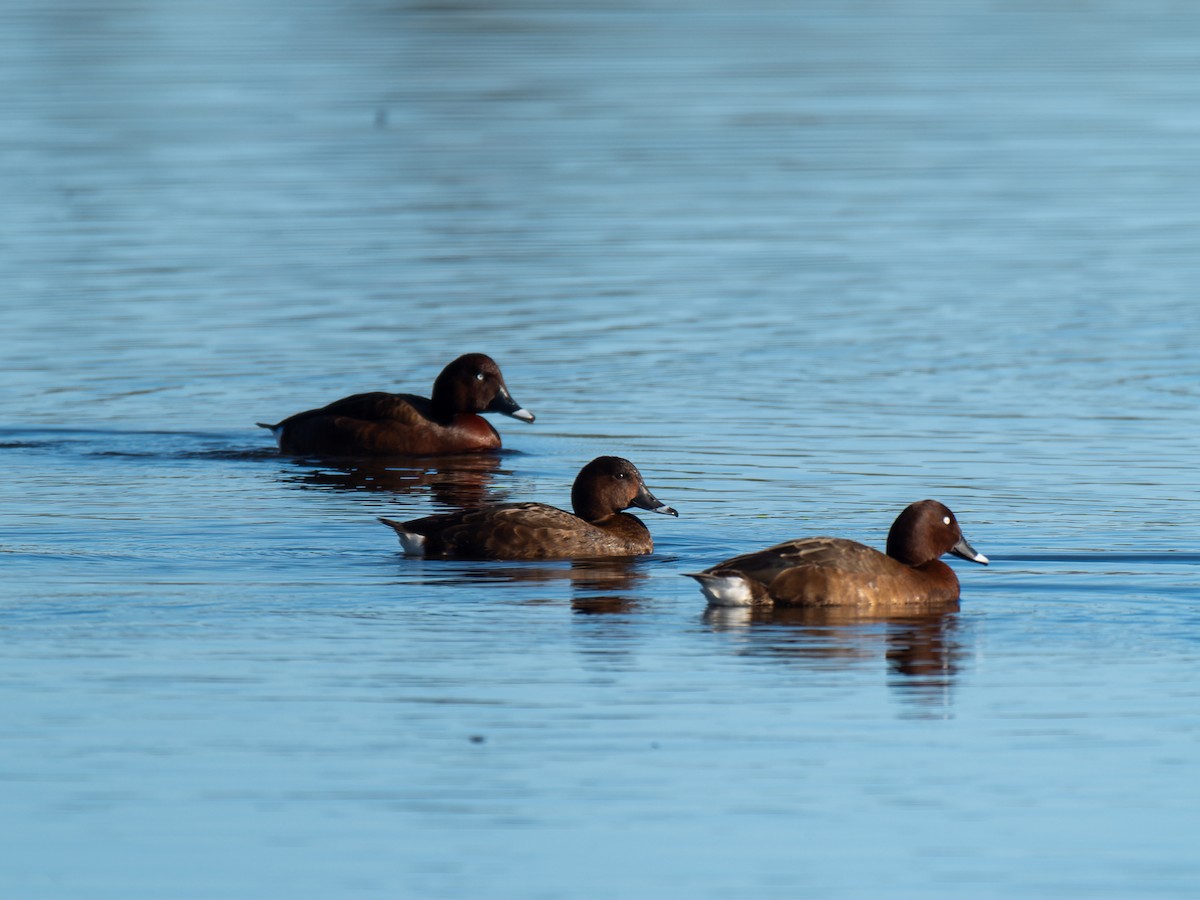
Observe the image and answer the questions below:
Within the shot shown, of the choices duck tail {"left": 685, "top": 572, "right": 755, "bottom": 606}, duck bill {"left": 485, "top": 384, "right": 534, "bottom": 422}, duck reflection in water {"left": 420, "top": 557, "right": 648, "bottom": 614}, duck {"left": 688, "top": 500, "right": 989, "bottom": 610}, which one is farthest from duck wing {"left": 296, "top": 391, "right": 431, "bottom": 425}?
duck tail {"left": 685, "top": 572, "right": 755, "bottom": 606}

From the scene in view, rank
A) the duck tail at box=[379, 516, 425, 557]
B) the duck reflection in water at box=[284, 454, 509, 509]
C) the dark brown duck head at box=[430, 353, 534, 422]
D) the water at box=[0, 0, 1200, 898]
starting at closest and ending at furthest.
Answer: the water at box=[0, 0, 1200, 898]
the duck tail at box=[379, 516, 425, 557]
the duck reflection in water at box=[284, 454, 509, 509]
the dark brown duck head at box=[430, 353, 534, 422]

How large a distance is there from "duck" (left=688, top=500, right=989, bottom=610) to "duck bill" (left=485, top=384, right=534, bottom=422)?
19.6ft

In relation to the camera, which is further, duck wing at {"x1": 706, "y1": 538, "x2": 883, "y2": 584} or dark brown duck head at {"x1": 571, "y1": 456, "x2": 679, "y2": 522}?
dark brown duck head at {"x1": 571, "y1": 456, "x2": 679, "y2": 522}

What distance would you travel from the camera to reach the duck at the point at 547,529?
525 inches

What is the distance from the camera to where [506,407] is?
59.3 ft

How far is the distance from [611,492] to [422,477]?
3.43 metres

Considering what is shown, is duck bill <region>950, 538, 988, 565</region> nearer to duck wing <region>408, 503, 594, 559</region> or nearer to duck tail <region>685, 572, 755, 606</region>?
duck tail <region>685, 572, 755, 606</region>

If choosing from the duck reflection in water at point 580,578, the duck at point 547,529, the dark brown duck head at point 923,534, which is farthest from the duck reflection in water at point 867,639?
the duck at point 547,529

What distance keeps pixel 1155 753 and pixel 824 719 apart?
4.36ft

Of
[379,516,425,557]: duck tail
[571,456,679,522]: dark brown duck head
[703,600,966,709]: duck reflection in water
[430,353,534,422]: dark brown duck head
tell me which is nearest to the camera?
[703,600,966,709]: duck reflection in water

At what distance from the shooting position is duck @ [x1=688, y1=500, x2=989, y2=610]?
11922 mm

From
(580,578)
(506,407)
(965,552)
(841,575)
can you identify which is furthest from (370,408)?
(841,575)

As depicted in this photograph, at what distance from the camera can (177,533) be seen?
14062 mm

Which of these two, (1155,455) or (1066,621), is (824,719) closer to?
(1066,621)
